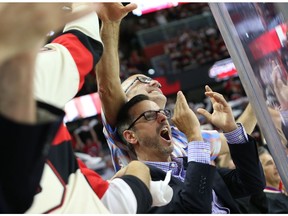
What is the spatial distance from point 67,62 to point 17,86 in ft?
1.41

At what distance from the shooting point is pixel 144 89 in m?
2.05

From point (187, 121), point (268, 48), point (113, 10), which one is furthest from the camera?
point (187, 121)

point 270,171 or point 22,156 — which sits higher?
point 22,156

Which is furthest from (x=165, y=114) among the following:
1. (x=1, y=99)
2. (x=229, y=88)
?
(x=229, y=88)

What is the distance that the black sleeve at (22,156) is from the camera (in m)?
0.68

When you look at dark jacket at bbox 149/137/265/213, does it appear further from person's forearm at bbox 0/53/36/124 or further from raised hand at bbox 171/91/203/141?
person's forearm at bbox 0/53/36/124

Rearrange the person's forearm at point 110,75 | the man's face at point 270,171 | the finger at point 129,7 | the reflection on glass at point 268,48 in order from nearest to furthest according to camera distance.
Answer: the reflection on glass at point 268,48
the finger at point 129,7
the person's forearm at point 110,75
the man's face at point 270,171

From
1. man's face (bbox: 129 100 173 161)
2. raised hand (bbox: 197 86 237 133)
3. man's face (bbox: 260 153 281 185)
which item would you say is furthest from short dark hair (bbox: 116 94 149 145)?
man's face (bbox: 260 153 281 185)

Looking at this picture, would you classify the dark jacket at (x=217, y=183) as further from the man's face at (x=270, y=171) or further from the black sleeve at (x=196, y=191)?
the man's face at (x=270, y=171)

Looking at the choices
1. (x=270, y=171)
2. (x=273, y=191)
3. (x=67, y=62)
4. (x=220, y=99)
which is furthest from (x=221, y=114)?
(x=270, y=171)

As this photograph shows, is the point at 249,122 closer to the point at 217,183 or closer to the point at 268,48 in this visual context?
the point at 217,183

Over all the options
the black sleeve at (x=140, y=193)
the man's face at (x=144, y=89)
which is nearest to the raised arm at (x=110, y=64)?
the man's face at (x=144, y=89)

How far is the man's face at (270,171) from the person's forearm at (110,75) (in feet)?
4.86

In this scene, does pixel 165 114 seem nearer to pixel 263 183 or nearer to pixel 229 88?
pixel 263 183
